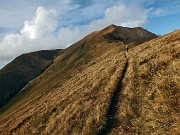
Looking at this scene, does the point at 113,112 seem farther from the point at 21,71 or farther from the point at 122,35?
the point at 21,71

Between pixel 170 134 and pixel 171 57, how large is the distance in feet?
53.9

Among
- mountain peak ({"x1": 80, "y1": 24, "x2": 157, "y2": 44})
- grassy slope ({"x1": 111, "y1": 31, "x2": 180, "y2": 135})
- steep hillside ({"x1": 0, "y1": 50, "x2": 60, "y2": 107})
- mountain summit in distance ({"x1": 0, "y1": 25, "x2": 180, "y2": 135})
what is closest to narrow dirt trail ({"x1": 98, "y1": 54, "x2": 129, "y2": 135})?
mountain summit in distance ({"x1": 0, "y1": 25, "x2": 180, "y2": 135})

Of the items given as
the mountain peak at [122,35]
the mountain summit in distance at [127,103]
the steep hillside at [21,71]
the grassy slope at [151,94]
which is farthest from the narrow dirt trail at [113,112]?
the steep hillside at [21,71]

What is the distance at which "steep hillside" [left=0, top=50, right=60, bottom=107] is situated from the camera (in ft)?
446

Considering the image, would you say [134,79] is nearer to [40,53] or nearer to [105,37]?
[105,37]

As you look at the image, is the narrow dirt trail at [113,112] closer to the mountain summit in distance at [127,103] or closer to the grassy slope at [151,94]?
the mountain summit in distance at [127,103]

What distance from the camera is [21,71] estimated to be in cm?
16100

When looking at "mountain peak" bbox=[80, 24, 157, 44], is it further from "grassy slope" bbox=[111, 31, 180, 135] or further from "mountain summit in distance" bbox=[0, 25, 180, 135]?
"grassy slope" bbox=[111, 31, 180, 135]

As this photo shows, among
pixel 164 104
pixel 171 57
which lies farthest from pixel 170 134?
pixel 171 57

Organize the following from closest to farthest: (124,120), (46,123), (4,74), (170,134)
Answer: (170,134)
(124,120)
(46,123)
(4,74)

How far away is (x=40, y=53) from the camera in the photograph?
194500 millimetres

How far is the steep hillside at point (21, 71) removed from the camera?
446 ft

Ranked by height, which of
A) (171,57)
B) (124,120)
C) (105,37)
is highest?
(105,37)

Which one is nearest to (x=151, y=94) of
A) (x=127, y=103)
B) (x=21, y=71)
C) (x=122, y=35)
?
(x=127, y=103)
